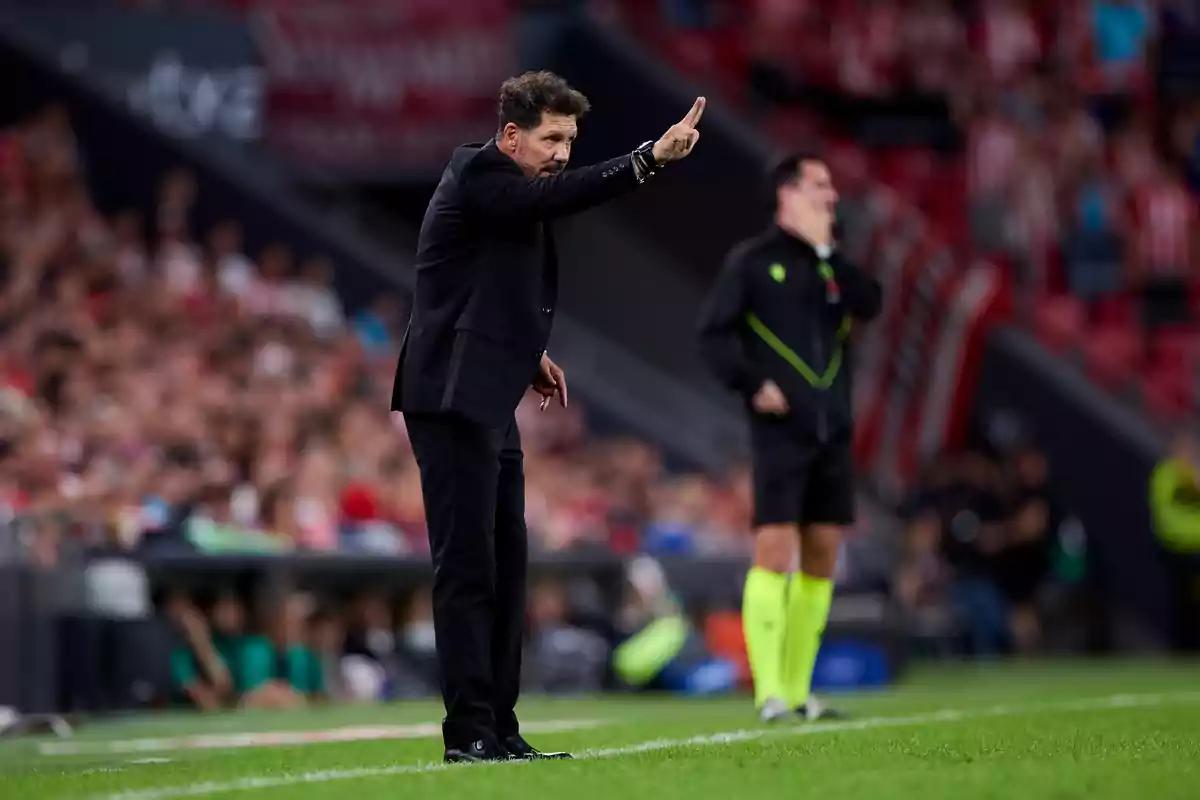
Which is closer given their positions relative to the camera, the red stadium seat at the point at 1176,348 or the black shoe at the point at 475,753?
the black shoe at the point at 475,753

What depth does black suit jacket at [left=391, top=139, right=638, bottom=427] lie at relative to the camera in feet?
20.9

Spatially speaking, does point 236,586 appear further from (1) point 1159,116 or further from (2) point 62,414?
(1) point 1159,116

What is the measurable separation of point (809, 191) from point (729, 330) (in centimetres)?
67

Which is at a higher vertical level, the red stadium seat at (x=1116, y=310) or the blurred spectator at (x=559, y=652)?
the red stadium seat at (x=1116, y=310)

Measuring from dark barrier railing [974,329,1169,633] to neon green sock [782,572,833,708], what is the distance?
399 inches

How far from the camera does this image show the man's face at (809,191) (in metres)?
9.16

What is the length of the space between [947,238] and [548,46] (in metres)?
4.13

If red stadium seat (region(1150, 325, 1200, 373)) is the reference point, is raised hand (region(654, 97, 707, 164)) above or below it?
below

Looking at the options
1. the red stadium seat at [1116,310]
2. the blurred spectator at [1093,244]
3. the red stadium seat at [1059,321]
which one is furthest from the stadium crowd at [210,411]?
the blurred spectator at [1093,244]

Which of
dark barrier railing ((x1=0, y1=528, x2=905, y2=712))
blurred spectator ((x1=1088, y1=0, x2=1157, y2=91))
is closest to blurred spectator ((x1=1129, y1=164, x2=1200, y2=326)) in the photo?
blurred spectator ((x1=1088, y1=0, x2=1157, y2=91))

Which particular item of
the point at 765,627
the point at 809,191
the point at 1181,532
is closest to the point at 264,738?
the point at 765,627

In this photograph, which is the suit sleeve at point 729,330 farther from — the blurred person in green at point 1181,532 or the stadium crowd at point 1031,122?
the stadium crowd at point 1031,122

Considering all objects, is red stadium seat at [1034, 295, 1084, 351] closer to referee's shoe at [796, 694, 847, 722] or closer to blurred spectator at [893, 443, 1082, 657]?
blurred spectator at [893, 443, 1082, 657]

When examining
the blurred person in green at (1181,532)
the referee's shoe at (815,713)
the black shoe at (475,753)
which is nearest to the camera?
the black shoe at (475,753)
